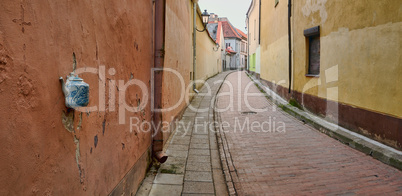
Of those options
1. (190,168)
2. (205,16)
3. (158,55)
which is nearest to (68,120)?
(158,55)

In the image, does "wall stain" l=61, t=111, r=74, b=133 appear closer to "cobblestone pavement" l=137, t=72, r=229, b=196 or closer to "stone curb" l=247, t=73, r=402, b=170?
"cobblestone pavement" l=137, t=72, r=229, b=196

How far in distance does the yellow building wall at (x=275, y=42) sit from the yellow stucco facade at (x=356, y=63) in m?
1.59

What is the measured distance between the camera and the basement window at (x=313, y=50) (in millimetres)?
8731

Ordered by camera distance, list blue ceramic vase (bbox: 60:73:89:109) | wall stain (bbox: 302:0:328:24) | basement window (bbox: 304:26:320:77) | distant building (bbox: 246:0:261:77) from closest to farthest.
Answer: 1. blue ceramic vase (bbox: 60:73:89:109)
2. wall stain (bbox: 302:0:328:24)
3. basement window (bbox: 304:26:320:77)
4. distant building (bbox: 246:0:261:77)

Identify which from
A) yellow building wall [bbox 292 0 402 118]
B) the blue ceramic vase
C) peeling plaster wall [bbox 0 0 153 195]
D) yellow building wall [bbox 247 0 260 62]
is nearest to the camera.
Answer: peeling plaster wall [bbox 0 0 153 195]

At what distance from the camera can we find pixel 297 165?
496 cm

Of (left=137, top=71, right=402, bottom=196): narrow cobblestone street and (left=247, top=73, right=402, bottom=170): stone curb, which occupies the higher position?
(left=247, top=73, right=402, bottom=170): stone curb

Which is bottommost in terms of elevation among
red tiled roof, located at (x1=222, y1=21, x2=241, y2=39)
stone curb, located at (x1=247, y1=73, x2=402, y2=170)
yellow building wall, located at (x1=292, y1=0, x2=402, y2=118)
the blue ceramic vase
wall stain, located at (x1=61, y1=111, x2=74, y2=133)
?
stone curb, located at (x1=247, y1=73, x2=402, y2=170)

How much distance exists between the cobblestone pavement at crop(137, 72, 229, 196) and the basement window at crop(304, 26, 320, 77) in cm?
392

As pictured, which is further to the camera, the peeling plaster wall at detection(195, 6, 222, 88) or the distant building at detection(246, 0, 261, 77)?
the distant building at detection(246, 0, 261, 77)

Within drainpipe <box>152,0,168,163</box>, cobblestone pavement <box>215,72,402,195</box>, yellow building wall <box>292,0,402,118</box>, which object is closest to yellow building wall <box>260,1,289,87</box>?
yellow building wall <box>292,0,402,118</box>

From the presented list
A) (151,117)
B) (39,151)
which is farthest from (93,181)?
(151,117)

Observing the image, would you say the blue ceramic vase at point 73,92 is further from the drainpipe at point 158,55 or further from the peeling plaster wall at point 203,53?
the peeling plaster wall at point 203,53

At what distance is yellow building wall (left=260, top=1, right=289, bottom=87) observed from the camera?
11.9 metres
